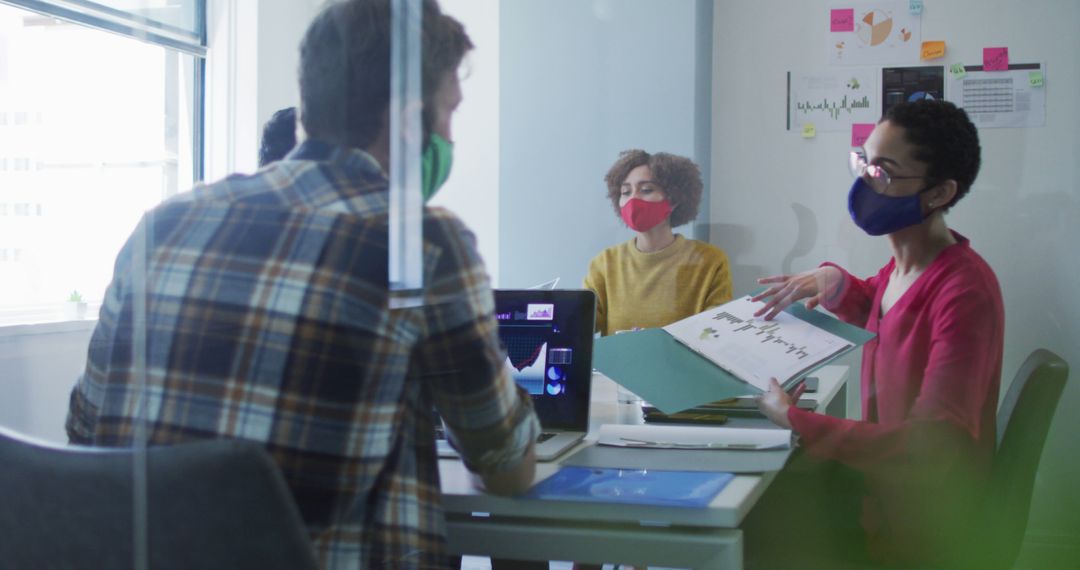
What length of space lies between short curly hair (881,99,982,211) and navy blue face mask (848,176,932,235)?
6 centimetres

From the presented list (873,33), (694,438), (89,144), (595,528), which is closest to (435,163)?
(89,144)

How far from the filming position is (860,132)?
1627mm

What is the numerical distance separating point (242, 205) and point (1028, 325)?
137cm

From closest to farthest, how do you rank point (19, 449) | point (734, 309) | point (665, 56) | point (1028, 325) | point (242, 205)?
point (19, 449), point (242, 205), point (734, 309), point (1028, 325), point (665, 56)

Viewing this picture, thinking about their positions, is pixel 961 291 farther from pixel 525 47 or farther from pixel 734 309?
pixel 525 47

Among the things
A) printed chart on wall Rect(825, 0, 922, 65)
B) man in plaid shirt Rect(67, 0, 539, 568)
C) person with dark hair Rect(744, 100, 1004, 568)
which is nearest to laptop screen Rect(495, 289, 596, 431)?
person with dark hair Rect(744, 100, 1004, 568)

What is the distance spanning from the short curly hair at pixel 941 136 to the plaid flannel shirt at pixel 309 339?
0.87 metres

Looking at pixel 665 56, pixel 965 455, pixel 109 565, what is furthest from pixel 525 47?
pixel 109 565

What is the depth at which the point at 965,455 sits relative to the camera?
1343 millimetres

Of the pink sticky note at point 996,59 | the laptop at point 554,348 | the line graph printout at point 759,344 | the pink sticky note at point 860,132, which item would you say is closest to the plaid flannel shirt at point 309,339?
the laptop at point 554,348

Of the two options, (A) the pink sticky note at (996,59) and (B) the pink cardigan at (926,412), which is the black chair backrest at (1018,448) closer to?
(B) the pink cardigan at (926,412)

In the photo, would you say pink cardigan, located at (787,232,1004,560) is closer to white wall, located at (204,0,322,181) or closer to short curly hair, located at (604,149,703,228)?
Answer: short curly hair, located at (604,149,703,228)

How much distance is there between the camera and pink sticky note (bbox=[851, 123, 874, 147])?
1586mm

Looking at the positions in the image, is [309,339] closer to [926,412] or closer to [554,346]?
[554,346]
